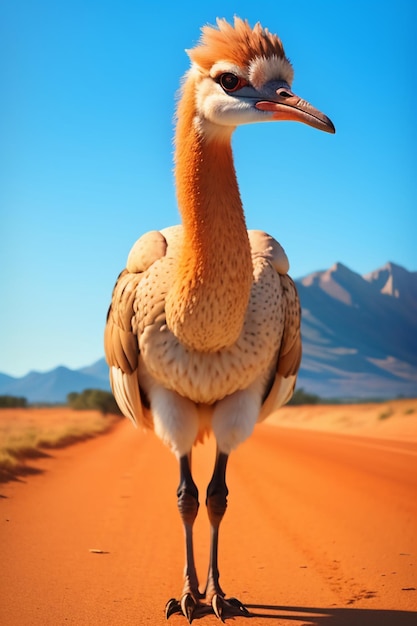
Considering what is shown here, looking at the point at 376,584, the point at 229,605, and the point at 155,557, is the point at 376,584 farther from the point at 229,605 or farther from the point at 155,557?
the point at 155,557

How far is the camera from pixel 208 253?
13.3 feet

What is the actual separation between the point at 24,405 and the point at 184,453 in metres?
53.4

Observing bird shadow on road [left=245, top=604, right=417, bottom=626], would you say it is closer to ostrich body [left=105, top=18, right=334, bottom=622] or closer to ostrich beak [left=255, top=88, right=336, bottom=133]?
ostrich body [left=105, top=18, right=334, bottom=622]

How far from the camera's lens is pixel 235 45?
3.96m

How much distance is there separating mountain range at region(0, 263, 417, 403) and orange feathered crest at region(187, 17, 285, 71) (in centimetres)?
13601

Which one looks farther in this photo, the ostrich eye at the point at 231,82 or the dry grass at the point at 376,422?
the dry grass at the point at 376,422

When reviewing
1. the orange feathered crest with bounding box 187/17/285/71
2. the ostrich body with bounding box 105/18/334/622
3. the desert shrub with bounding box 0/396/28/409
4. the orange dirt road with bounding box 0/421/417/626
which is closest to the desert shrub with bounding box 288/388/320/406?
the desert shrub with bounding box 0/396/28/409

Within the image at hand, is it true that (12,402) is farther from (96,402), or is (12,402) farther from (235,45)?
(235,45)

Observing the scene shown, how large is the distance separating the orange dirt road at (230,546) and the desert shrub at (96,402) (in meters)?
28.7

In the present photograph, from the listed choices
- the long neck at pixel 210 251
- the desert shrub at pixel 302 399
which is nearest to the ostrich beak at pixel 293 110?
the long neck at pixel 210 251

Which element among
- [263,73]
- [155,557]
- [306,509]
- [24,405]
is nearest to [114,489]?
[306,509]

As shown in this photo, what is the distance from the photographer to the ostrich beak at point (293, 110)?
3596 mm

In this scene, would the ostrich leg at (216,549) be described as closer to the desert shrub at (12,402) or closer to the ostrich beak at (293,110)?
the ostrich beak at (293,110)

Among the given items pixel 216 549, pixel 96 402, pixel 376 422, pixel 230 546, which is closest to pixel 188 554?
pixel 216 549
